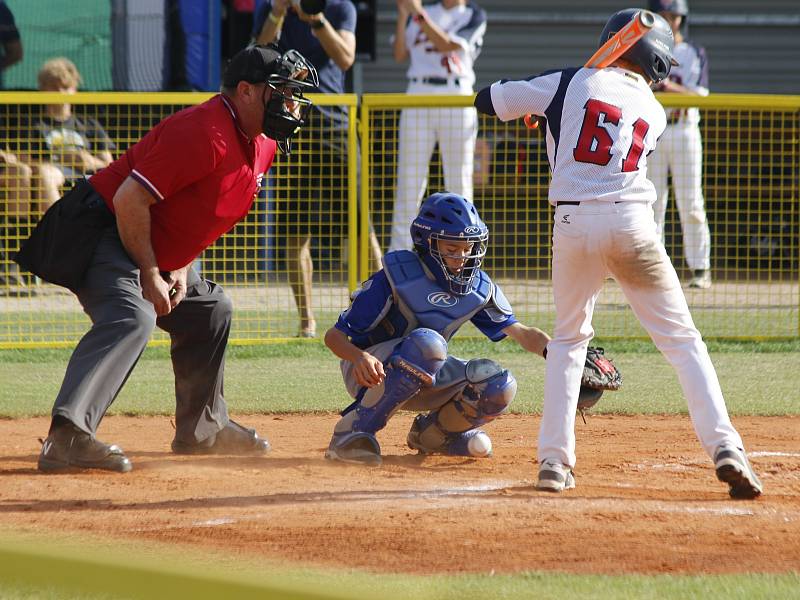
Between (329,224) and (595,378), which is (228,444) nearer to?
(595,378)

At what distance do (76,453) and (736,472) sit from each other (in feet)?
8.92

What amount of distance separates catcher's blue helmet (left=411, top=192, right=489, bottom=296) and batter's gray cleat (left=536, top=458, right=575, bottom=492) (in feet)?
3.20

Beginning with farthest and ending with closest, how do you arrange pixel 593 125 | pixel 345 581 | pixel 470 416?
pixel 470 416 < pixel 593 125 < pixel 345 581

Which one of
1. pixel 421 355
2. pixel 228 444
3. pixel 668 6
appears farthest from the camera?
pixel 668 6

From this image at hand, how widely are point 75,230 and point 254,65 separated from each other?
108cm

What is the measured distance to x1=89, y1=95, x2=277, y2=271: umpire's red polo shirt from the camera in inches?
204

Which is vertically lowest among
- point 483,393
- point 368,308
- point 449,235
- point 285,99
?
point 483,393

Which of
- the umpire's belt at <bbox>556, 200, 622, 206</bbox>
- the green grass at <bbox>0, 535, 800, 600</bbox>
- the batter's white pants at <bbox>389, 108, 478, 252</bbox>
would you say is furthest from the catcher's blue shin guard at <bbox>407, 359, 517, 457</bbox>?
the batter's white pants at <bbox>389, 108, 478, 252</bbox>

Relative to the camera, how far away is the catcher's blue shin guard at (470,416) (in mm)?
5414

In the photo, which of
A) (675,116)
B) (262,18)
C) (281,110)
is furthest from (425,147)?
(281,110)

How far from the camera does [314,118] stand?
9.46 meters

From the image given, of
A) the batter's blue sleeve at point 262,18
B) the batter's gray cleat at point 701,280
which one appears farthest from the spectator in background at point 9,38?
the batter's gray cleat at point 701,280

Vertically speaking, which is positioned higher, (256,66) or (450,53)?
(450,53)

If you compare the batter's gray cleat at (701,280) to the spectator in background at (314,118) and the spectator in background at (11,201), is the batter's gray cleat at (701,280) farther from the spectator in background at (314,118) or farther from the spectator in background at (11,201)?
the spectator in background at (11,201)
